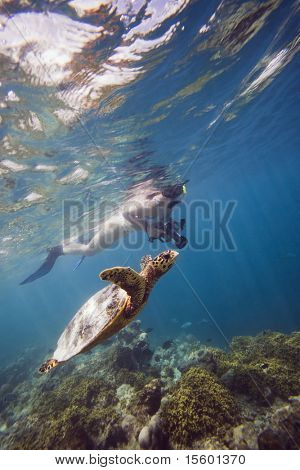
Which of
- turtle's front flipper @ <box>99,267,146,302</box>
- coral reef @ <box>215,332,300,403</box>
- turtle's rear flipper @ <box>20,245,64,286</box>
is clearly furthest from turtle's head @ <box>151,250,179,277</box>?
turtle's rear flipper @ <box>20,245,64,286</box>

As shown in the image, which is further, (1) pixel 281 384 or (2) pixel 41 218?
(2) pixel 41 218

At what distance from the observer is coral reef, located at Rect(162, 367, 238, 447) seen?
13.3 feet

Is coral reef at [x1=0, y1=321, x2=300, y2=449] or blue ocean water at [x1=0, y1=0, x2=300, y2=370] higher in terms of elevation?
blue ocean water at [x1=0, y1=0, x2=300, y2=370]

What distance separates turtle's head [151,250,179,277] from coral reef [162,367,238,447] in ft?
9.32

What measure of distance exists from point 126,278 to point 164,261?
629 millimetres

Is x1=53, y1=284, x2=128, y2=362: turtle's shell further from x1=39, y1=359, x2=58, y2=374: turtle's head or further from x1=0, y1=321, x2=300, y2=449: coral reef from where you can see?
x1=0, y1=321, x2=300, y2=449: coral reef

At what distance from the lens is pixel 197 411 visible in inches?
170

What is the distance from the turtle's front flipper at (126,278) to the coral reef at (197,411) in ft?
8.81

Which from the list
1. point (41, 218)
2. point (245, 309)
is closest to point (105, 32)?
point (41, 218)

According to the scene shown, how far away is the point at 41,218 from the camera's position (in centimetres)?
1886

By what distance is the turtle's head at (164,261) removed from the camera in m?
3.31
